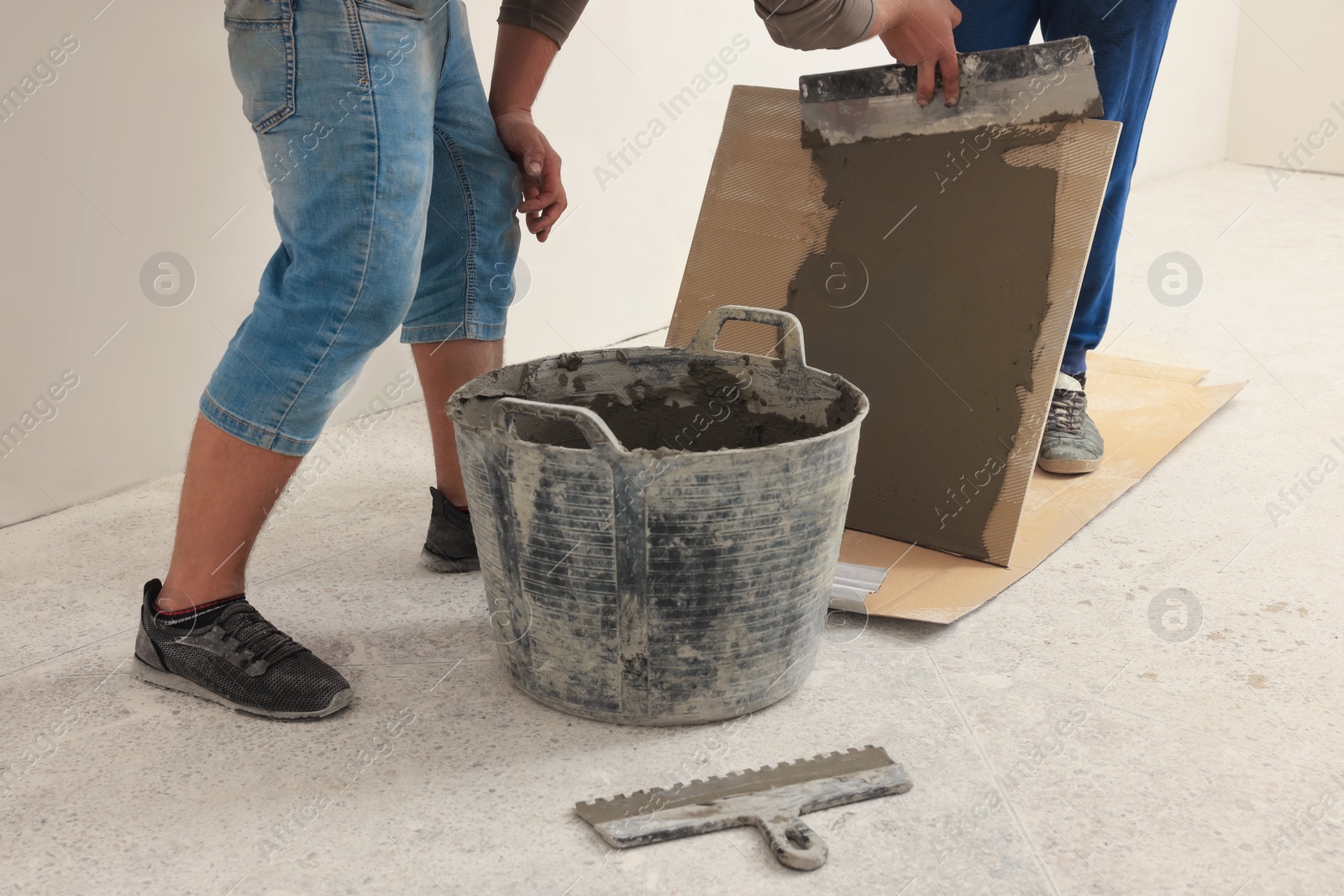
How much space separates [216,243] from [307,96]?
1025mm

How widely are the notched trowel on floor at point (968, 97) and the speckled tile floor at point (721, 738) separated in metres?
0.73

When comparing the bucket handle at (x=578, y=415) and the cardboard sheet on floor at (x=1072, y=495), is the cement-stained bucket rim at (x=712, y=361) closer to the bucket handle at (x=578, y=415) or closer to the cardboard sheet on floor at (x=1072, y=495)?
the bucket handle at (x=578, y=415)

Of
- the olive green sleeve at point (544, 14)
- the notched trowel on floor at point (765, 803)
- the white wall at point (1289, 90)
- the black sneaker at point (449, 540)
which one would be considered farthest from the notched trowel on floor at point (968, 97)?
the white wall at point (1289, 90)

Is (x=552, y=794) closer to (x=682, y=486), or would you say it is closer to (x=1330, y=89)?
(x=682, y=486)

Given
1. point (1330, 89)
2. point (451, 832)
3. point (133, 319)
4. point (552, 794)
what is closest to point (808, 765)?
point (552, 794)

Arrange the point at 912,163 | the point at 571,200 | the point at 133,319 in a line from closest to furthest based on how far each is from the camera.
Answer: the point at 912,163 → the point at 133,319 → the point at 571,200

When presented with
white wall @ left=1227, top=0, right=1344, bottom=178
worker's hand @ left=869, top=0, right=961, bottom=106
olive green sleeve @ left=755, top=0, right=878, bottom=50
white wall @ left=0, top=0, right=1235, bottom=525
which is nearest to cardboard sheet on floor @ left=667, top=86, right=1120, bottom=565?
worker's hand @ left=869, top=0, right=961, bottom=106

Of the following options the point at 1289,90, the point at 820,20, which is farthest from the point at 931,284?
the point at 1289,90

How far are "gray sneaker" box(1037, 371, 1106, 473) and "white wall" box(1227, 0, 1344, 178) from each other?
11.3 ft

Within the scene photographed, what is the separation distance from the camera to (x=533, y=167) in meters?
1.69

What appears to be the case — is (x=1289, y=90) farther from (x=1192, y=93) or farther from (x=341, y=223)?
(x=341, y=223)

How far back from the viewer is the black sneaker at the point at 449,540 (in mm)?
1847

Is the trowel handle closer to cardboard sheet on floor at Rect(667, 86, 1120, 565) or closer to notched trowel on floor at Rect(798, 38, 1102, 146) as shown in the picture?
cardboard sheet on floor at Rect(667, 86, 1120, 565)

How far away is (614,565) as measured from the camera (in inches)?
51.0
